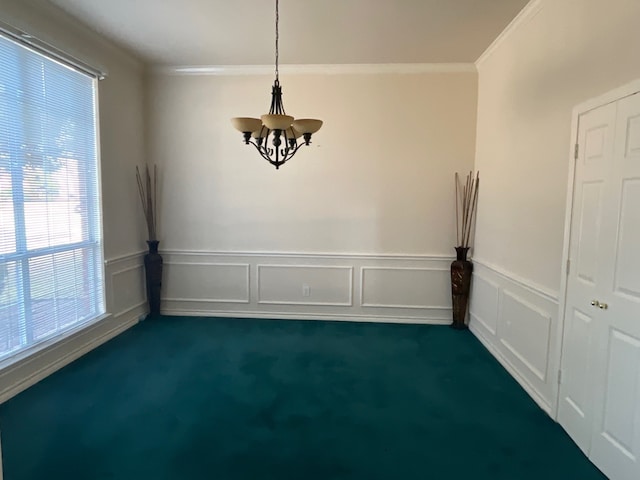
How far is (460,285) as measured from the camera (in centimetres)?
425

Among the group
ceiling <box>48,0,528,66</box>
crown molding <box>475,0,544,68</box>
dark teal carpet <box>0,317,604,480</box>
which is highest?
ceiling <box>48,0,528,66</box>

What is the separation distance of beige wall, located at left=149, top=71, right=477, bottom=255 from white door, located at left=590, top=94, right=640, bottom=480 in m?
2.36

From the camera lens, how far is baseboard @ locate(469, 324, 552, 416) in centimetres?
274

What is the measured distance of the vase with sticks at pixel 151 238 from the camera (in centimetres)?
448

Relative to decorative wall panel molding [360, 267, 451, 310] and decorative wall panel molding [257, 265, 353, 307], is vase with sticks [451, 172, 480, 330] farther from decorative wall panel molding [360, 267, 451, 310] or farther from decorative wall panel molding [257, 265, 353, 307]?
decorative wall panel molding [257, 265, 353, 307]

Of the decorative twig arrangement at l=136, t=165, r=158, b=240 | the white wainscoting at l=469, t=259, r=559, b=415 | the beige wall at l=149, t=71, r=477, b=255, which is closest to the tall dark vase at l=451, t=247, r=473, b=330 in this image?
the white wainscoting at l=469, t=259, r=559, b=415

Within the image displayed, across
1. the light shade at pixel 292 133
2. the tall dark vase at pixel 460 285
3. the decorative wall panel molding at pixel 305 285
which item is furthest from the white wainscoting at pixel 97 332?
the tall dark vase at pixel 460 285

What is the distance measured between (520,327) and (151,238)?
4024mm

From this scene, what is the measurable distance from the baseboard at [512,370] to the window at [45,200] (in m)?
3.90

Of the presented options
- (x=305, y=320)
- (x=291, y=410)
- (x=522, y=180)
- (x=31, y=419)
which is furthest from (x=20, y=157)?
(x=522, y=180)

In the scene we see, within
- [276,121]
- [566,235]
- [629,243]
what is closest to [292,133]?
[276,121]

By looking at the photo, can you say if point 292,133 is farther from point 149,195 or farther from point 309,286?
point 149,195

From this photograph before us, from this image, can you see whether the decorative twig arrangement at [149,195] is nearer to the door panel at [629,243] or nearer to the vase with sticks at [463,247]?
the vase with sticks at [463,247]

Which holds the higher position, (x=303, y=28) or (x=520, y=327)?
(x=303, y=28)
